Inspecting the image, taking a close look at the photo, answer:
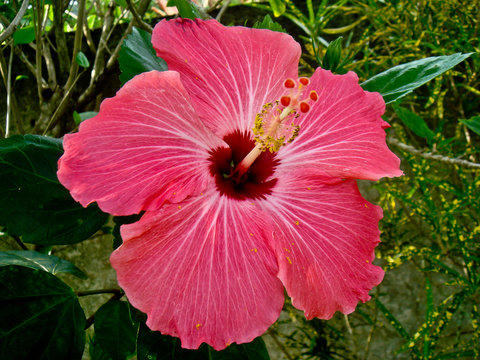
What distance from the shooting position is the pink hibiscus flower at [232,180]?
0.52 meters

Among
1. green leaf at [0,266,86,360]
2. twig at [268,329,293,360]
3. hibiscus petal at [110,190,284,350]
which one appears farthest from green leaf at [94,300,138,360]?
twig at [268,329,293,360]

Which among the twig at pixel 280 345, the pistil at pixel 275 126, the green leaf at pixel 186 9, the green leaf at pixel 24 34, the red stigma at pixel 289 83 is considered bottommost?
the twig at pixel 280 345

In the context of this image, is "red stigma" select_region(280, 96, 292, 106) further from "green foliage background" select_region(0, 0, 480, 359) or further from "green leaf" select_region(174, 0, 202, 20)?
"green foliage background" select_region(0, 0, 480, 359)

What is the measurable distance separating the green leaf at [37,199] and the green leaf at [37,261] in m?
0.08

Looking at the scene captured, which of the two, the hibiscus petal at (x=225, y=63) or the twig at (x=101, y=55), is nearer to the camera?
the hibiscus petal at (x=225, y=63)

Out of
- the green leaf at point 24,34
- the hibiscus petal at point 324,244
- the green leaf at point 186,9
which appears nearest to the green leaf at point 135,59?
the green leaf at point 186,9

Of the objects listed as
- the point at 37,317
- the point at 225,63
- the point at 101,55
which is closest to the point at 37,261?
the point at 37,317

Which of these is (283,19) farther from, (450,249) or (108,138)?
(108,138)

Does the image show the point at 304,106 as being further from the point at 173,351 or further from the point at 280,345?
the point at 280,345

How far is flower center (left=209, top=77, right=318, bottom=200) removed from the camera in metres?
0.64

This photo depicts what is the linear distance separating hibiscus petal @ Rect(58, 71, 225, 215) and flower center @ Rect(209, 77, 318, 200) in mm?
105

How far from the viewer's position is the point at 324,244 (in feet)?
2.03

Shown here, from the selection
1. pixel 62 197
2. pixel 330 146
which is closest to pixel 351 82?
pixel 330 146

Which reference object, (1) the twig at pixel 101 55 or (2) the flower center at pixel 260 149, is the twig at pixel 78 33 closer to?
(1) the twig at pixel 101 55
